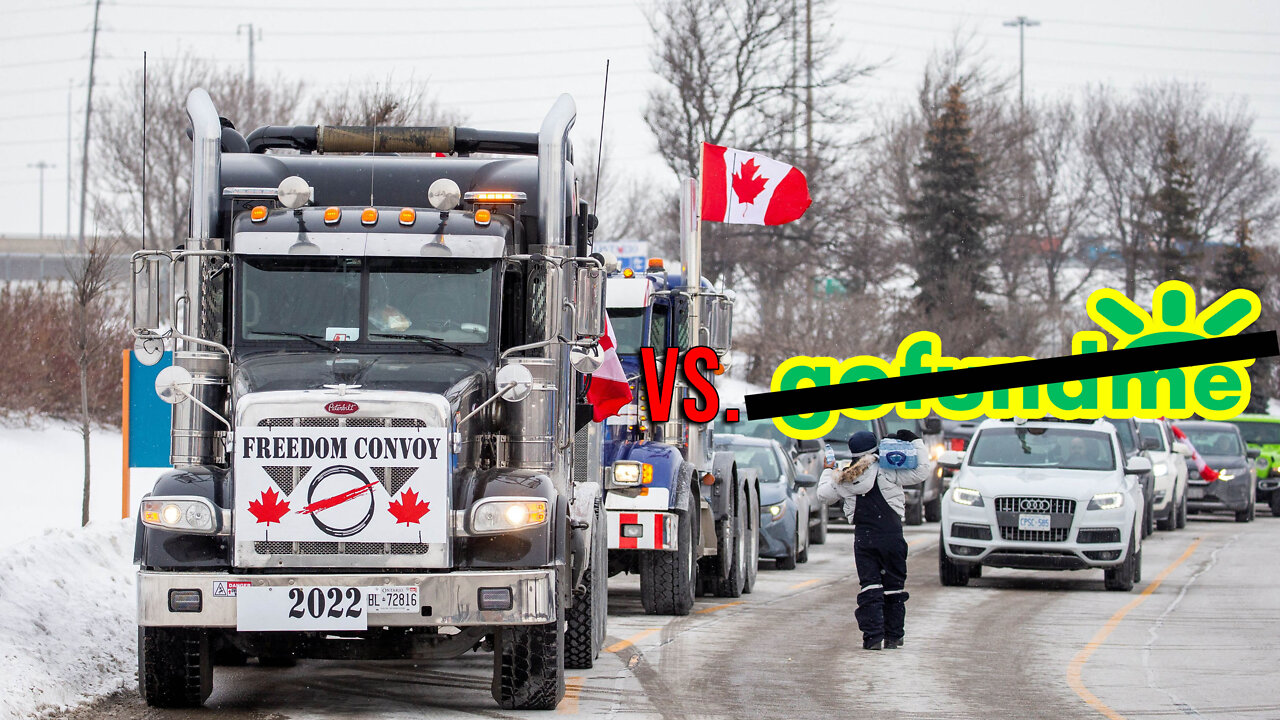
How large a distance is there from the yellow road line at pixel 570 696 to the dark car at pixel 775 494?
971cm

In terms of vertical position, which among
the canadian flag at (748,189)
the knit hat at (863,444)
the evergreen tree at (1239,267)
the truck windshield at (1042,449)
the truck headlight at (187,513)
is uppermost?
the evergreen tree at (1239,267)

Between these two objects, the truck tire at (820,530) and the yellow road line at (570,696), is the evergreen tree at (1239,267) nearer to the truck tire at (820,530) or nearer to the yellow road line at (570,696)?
the truck tire at (820,530)

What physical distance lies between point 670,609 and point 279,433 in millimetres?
7004

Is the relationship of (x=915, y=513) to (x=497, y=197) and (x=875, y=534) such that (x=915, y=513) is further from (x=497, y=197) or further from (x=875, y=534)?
(x=497, y=197)

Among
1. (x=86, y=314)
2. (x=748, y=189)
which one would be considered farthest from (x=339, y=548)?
(x=86, y=314)

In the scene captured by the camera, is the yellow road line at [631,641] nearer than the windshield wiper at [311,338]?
No

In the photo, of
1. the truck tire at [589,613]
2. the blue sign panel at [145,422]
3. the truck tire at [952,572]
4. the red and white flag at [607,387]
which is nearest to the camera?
the truck tire at [589,613]

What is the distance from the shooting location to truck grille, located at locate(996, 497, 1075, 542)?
18297 millimetres

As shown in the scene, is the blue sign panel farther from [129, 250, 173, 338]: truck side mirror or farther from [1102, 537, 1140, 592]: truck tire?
[1102, 537, 1140, 592]: truck tire

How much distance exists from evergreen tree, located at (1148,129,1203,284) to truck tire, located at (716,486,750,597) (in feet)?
172

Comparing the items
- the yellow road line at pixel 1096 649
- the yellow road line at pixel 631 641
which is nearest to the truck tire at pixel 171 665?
the yellow road line at pixel 631 641

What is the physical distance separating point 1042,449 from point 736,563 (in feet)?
14.4

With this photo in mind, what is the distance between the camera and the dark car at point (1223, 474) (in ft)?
107

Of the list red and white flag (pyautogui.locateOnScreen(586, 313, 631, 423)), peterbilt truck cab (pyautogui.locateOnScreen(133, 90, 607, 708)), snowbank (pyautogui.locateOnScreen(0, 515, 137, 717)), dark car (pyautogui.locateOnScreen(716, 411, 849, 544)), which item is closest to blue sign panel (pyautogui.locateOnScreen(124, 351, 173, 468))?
snowbank (pyautogui.locateOnScreen(0, 515, 137, 717))
